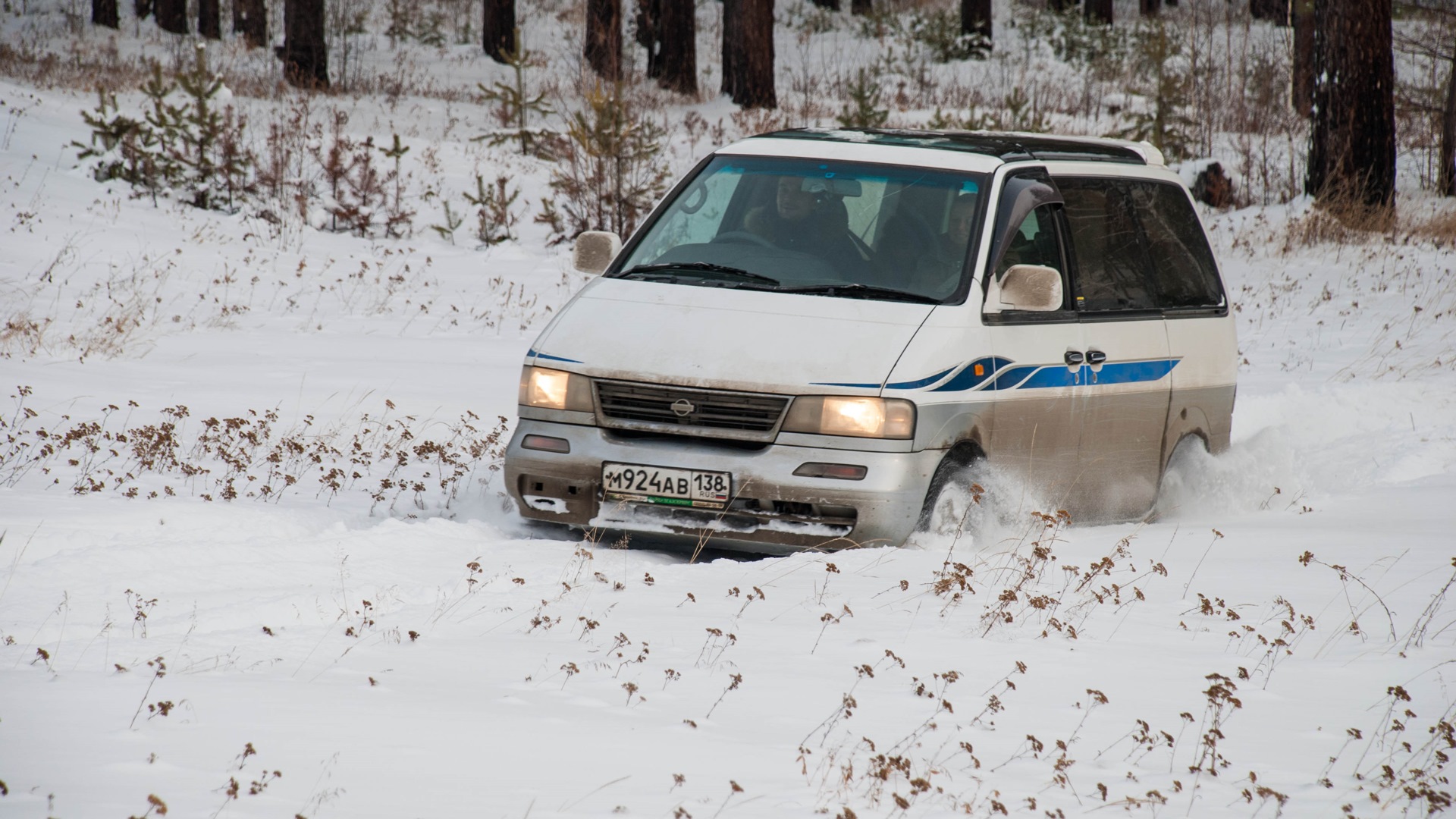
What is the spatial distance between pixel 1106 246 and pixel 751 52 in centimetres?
1859

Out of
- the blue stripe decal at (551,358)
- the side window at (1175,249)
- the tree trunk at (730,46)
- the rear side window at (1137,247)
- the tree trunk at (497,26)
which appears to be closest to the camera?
the blue stripe decal at (551,358)

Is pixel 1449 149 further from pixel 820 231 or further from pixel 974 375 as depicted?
pixel 974 375

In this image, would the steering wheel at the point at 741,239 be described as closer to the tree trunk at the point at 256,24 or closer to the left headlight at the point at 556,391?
the left headlight at the point at 556,391

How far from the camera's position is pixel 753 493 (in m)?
5.51

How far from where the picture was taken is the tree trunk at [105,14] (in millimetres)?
35188

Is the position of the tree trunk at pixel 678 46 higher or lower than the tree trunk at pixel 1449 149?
higher

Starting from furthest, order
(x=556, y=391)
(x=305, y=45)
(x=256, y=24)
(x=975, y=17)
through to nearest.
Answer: (x=975, y=17)
(x=256, y=24)
(x=305, y=45)
(x=556, y=391)

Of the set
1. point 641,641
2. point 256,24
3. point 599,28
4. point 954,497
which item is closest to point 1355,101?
point 954,497

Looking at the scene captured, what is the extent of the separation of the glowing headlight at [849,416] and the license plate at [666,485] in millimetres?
372

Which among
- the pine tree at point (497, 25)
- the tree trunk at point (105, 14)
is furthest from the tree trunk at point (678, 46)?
the tree trunk at point (105, 14)

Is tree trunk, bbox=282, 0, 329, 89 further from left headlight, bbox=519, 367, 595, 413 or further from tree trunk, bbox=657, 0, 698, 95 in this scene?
left headlight, bbox=519, 367, 595, 413

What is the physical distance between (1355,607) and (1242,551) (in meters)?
0.91

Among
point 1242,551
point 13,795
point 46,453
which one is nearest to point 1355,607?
point 1242,551

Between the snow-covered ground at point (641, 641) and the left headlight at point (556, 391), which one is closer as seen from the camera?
the snow-covered ground at point (641, 641)
